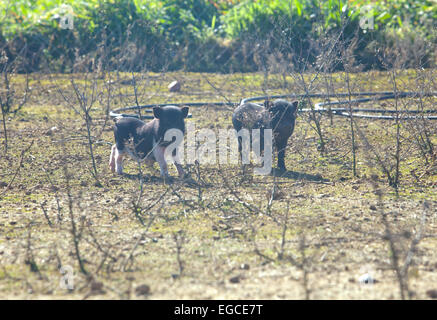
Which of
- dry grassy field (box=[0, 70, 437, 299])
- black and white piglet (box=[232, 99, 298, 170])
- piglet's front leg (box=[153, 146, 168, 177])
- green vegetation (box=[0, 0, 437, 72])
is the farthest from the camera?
green vegetation (box=[0, 0, 437, 72])

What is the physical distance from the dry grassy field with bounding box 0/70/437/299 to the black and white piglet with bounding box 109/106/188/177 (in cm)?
19

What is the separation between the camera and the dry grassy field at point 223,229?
4.45m

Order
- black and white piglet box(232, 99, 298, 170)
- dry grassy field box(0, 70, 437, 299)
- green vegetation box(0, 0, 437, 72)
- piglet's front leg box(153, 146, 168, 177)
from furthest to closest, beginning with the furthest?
1. green vegetation box(0, 0, 437, 72)
2. black and white piglet box(232, 99, 298, 170)
3. piglet's front leg box(153, 146, 168, 177)
4. dry grassy field box(0, 70, 437, 299)

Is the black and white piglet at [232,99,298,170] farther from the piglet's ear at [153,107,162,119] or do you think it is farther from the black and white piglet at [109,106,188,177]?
the piglet's ear at [153,107,162,119]

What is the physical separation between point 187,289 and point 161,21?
13.1m

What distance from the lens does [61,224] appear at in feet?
18.9

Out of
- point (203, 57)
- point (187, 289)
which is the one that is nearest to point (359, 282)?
point (187, 289)

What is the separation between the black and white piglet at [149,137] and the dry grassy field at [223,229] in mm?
194

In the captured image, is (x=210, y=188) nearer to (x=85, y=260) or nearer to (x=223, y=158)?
(x=223, y=158)

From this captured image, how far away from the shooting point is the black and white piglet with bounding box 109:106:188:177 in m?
7.36

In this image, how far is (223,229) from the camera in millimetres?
A: 5594
